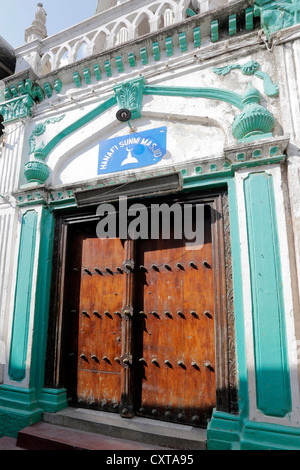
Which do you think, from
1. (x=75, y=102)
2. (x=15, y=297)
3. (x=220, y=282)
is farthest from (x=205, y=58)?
(x=15, y=297)

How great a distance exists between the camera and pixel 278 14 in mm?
2896

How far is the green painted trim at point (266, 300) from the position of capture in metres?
2.18

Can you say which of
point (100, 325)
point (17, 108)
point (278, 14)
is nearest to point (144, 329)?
point (100, 325)

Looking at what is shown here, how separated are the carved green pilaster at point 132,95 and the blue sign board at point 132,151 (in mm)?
281

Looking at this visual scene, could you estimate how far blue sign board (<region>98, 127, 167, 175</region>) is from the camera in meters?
3.28

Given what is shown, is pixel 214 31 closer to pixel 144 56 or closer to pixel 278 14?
pixel 278 14

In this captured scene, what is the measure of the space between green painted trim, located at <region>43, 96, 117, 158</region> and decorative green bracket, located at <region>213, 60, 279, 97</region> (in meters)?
1.32

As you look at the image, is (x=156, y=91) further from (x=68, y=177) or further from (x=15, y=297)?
(x=15, y=297)

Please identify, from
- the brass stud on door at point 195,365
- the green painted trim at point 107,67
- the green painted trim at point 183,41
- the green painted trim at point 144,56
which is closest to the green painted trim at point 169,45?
the green painted trim at point 183,41

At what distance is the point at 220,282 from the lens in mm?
2674

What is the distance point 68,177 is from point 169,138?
4.54ft

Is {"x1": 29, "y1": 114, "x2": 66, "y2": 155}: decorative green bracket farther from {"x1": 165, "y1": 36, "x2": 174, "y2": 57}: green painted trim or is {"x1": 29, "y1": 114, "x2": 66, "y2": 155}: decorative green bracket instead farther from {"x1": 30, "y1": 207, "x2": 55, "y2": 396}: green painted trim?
{"x1": 165, "y1": 36, "x2": 174, "y2": 57}: green painted trim

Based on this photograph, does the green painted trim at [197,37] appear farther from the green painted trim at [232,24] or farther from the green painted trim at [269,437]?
the green painted trim at [269,437]

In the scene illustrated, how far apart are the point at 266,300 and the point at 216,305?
46cm
